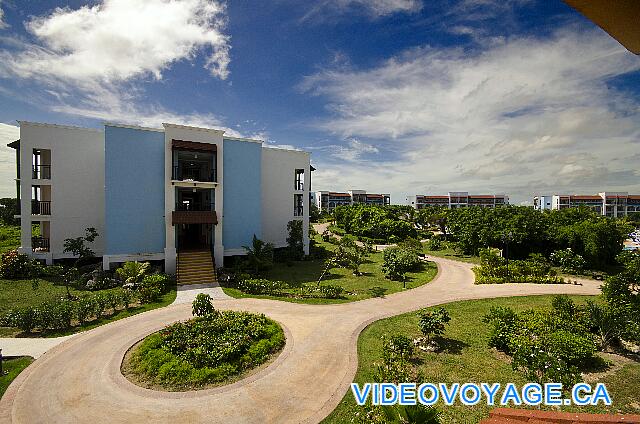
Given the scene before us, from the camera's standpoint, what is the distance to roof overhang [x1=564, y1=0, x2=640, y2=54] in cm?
185

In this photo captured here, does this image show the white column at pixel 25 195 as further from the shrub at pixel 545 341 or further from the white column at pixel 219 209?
the shrub at pixel 545 341

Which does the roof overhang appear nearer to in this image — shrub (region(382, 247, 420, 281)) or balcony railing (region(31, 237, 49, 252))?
shrub (region(382, 247, 420, 281))

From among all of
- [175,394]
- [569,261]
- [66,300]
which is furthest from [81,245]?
[569,261]

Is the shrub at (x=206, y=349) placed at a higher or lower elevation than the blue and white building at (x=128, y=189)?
lower

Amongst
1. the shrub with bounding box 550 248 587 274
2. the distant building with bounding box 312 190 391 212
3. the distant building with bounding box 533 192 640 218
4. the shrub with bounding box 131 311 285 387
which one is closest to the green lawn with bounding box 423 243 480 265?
the shrub with bounding box 550 248 587 274

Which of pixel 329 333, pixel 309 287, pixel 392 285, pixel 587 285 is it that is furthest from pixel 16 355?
pixel 587 285

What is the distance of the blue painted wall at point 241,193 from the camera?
27.0 meters

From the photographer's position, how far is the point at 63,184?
24984 mm

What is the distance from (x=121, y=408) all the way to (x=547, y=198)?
564 ft

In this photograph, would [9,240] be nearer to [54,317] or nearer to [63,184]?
[63,184]

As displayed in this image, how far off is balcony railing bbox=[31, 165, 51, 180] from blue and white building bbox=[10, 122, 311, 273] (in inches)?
2.7

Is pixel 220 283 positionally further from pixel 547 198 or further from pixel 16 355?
pixel 547 198

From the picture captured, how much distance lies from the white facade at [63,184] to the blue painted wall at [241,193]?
11.0m

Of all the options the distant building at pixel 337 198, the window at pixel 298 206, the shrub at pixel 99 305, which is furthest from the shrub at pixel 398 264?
the distant building at pixel 337 198
